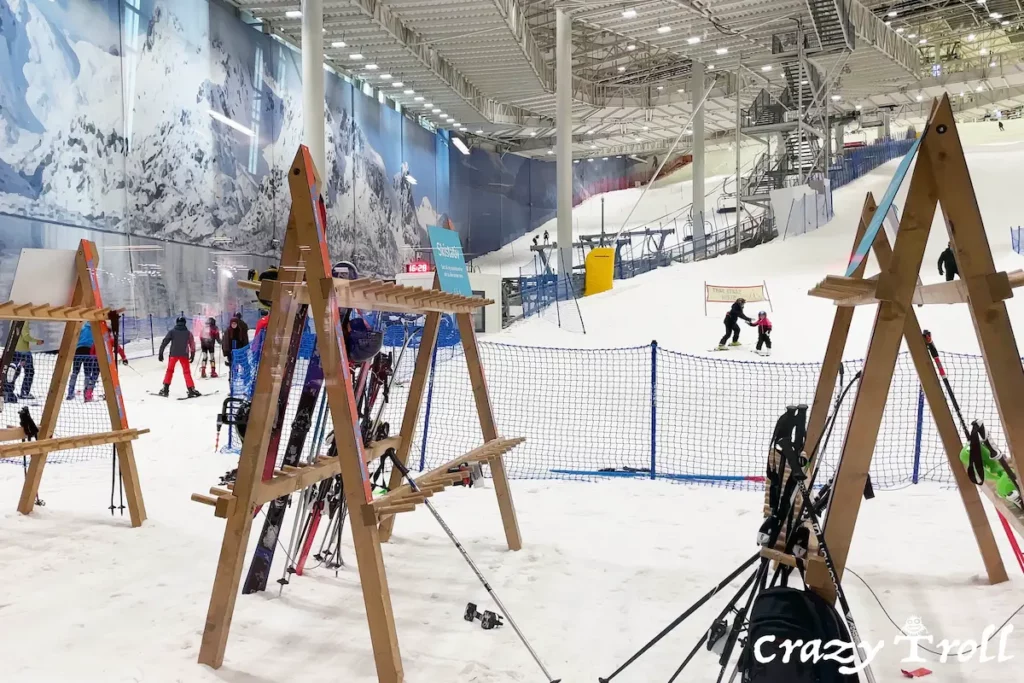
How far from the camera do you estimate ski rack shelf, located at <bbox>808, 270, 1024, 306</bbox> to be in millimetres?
2108

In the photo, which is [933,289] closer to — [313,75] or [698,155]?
[313,75]

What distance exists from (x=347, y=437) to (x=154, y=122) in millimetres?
14715

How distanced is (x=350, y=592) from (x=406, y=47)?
18.7 m

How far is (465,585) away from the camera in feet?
12.1

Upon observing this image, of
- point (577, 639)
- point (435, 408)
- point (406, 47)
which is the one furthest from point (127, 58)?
point (577, 639)

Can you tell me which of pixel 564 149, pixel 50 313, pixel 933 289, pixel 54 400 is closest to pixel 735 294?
pixel 564 149

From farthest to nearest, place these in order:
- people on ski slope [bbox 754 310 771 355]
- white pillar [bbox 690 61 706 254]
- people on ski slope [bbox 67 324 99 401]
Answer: white pillar [bbox 690 61 706 254] → people on ski slope [bbox 754 310 771 355] → people on ski slope [bbox 67 324 99 401]

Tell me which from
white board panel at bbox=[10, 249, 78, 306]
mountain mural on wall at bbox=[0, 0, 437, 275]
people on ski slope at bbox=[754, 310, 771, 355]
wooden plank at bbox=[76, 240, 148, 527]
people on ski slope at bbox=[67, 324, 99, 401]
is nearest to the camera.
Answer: white board panel at bbox=[10, 249, 78, 306]

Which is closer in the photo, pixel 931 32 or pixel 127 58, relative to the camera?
pixel 127 58

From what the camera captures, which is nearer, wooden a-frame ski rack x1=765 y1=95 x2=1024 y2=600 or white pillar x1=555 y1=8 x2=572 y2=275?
wooden a-frame ski rack x1=765 y1=95 x2=1024 y2=600

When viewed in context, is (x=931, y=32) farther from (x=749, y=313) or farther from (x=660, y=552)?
(x=660, y=552)

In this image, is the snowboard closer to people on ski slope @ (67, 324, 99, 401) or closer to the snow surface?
the snow surface

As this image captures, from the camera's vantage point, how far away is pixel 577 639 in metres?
3.08

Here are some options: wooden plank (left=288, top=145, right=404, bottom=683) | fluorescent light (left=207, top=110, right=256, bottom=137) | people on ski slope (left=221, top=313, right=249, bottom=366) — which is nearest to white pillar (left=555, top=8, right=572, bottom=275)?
fluorescent light (left=207, top=110, right=256, bottom=137)
